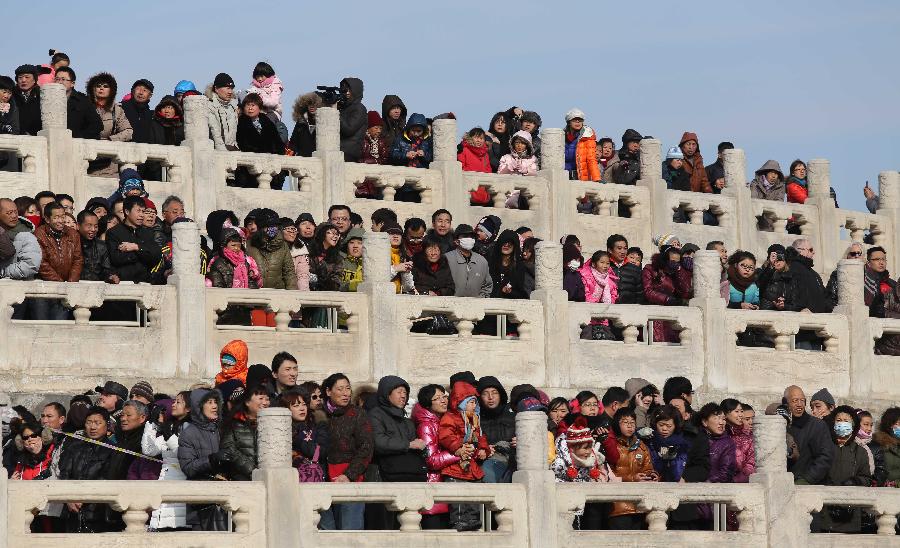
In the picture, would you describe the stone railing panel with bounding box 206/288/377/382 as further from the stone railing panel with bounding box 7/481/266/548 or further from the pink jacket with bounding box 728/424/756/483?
the pink jacket with bounding box 728/424/756/483

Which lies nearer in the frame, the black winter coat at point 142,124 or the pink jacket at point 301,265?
the pink jacket at point 301,265

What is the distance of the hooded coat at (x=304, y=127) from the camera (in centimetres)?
3253

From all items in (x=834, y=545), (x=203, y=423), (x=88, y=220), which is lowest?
(x=834, y=545)

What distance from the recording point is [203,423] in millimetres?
22297

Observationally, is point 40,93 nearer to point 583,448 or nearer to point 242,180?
point 242,180

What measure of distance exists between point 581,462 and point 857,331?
7.15 meters

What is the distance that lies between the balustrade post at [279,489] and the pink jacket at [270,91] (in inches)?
436

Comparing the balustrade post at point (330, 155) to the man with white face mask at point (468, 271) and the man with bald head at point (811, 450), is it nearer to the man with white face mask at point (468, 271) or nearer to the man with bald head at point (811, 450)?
the man with white face mask at point (468, 271)

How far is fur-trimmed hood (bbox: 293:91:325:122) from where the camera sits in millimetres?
33281

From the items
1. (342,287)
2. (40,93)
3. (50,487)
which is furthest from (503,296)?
(50,487)

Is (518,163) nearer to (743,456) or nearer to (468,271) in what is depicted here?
(468,271)

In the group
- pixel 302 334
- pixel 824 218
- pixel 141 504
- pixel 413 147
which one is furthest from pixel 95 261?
pixel 824 218

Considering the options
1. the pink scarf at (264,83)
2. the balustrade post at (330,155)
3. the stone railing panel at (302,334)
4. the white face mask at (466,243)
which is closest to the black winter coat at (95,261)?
the stone railing panel at (302,334)

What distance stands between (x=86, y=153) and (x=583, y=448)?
9.01 m
